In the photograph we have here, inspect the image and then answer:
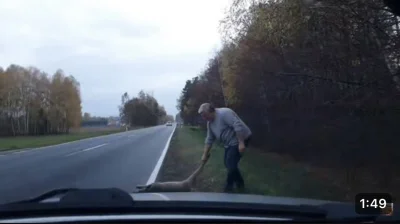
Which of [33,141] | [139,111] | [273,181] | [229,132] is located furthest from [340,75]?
[139,111]

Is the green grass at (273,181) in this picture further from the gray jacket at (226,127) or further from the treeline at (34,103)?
the treeline at (34,103)

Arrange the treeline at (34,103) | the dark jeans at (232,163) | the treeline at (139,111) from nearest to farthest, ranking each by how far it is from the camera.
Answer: the dark jeans at (232,163), the treeline at (34,103), the treeline at (139,111)

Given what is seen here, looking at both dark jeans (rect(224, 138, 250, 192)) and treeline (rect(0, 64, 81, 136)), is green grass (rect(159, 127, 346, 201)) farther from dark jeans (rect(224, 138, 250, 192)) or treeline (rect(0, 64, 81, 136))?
treeline (rect(0, 64, 81, 136))

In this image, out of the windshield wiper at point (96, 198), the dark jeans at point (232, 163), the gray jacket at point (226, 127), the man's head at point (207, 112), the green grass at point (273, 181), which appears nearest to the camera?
the windshield wiper at point (96, 198)

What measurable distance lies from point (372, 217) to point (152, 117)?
18371 cm

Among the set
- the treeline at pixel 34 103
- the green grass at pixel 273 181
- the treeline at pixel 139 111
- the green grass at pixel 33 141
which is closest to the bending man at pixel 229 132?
the green grass at pixel 273 181

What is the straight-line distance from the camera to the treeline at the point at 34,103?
345 feet

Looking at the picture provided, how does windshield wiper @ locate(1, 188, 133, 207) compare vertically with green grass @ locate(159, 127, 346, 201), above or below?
above

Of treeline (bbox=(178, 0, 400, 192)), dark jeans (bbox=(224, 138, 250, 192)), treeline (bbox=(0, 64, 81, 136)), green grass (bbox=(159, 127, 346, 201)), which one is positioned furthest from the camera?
treeline (bbox=(0, 64, 81, 136))

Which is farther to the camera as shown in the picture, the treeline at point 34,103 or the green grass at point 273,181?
the treeline at point 34,103

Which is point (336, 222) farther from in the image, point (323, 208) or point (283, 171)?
point (283, 171)

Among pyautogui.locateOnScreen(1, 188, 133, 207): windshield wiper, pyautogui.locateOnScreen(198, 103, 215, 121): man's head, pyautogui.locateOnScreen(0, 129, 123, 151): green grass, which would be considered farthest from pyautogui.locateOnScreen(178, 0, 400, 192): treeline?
pyautogui.locateOnScreen(0, 129, 123, 151): green grass

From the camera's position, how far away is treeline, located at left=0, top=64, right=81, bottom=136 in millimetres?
105250

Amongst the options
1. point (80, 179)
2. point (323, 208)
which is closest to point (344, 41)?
point (80, 179)
